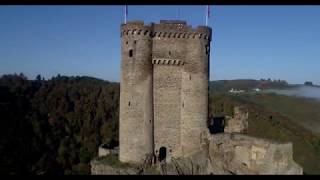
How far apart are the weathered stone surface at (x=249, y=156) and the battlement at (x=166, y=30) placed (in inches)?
235

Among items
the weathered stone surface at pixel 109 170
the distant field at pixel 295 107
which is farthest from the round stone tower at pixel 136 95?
the distant field at pixel 295 107

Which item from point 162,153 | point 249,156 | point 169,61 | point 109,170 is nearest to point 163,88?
point 169,61

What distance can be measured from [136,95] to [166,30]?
4.10m

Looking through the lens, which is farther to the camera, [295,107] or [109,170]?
[295,107]

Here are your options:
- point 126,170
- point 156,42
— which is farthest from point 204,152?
point 156,42

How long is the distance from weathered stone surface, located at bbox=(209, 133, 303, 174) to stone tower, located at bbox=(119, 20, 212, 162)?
170cm

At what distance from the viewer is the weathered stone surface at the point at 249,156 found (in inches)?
852

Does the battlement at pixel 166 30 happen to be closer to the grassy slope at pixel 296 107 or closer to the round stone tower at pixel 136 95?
the round stone tower at pixel 136 95

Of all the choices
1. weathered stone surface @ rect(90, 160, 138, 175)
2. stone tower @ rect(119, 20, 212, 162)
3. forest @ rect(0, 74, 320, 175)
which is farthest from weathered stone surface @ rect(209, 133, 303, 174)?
forest @ rect(0, 74, 320, 175)

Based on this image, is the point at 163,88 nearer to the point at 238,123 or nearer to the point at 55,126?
the point at 238,123

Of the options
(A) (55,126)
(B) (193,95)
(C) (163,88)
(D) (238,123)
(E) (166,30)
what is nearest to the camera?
(E) (166,30)

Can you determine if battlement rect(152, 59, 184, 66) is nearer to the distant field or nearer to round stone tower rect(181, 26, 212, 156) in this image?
round stone tower rect(181, 26, 212, 156)

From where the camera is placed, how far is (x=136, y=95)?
26031mm
